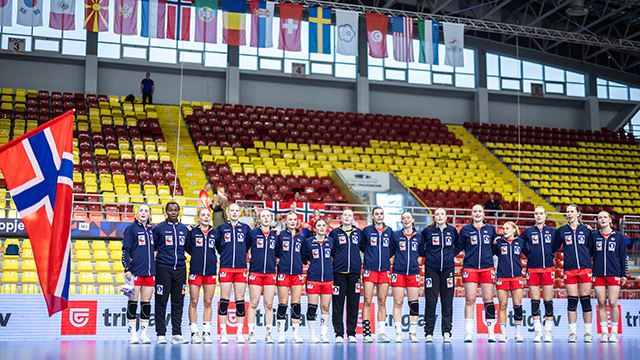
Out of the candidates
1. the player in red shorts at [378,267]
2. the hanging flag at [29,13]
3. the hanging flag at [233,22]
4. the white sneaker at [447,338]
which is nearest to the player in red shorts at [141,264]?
the player in red shorts at [378,267]

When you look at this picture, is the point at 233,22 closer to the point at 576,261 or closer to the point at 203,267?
the point at 203,267

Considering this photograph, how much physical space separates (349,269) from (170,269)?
2771 millimetres

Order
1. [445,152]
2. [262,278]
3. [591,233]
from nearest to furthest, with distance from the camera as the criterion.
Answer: [262,278], [591,233], [445,152]

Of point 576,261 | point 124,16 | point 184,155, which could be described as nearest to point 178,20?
point 124,16

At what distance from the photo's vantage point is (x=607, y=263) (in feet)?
44.1

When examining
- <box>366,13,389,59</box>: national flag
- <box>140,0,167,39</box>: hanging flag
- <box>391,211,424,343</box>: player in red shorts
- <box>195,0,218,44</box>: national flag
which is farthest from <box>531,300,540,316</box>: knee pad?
<box>140,0,167,39</box>: hanging flag

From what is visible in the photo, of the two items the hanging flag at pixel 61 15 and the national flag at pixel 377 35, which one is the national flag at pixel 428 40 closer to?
the national flag at pixel 377 35

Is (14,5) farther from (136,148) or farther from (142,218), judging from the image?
(142,218)

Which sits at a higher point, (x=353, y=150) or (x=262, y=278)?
(x=353, y=150)

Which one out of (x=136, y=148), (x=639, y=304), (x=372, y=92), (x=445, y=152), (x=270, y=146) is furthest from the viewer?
(x=372, y=92)

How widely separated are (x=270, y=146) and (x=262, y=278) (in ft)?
52.7

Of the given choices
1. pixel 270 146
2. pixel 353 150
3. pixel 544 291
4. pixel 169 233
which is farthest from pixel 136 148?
pixel 544 291

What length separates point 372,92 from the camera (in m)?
33.6

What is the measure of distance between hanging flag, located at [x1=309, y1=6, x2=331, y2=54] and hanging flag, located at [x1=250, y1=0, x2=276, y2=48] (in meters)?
1.29
